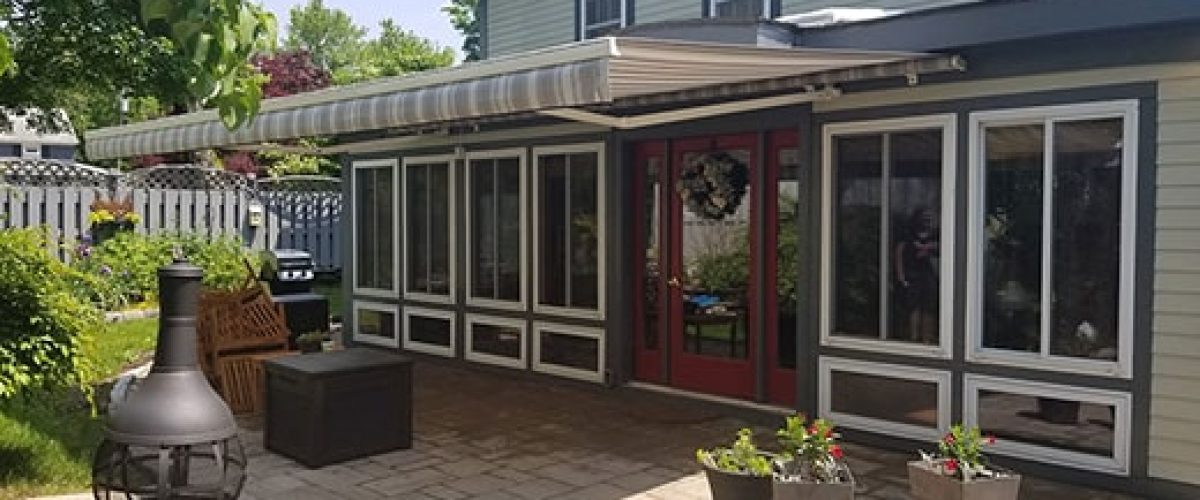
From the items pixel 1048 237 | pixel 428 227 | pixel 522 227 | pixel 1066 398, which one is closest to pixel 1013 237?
pixel 1048 237

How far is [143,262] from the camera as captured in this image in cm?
1256

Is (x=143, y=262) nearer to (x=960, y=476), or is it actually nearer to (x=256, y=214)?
(x=256, y=214)

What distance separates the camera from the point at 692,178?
7332mm

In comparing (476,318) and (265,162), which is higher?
(265,162)

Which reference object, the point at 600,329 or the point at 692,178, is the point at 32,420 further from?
the point at 692,178

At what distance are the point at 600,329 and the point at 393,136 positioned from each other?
3.12 m

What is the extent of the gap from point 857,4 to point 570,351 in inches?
143

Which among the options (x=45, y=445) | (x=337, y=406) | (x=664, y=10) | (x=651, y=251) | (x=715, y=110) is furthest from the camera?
(x=664, y=10)

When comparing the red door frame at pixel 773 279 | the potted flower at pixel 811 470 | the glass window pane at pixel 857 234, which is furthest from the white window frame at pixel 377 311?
the potted flower at pixel 811 470

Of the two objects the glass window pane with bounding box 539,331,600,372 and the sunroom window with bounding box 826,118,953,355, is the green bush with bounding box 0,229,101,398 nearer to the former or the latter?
the glass window pane with bounding box 539,331,600,372

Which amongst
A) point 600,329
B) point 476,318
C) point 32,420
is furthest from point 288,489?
point 476,318

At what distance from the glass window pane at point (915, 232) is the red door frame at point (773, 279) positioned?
3.18ft

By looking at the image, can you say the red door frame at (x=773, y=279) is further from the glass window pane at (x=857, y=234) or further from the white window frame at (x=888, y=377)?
the glass window pane at (x=857, y=234)

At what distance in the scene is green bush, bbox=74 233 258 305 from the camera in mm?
11875
